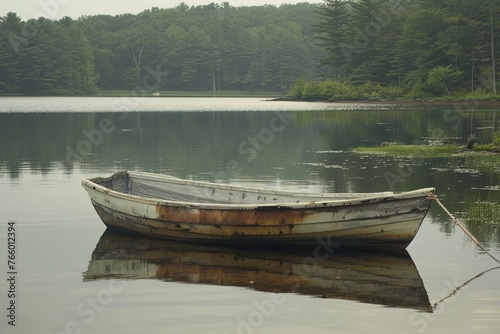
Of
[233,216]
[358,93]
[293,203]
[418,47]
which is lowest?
[358,93]

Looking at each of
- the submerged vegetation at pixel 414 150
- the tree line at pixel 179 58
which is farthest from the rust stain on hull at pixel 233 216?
the tree line at pixel 179 58

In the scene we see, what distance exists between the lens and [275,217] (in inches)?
649

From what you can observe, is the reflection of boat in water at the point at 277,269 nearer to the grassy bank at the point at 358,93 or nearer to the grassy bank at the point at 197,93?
the grassy bank at the point at 358,93

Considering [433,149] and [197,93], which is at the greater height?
[433,149]

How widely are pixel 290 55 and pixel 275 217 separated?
167577mm

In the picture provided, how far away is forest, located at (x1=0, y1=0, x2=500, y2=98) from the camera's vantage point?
335 ft

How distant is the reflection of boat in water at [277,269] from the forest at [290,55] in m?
81.1

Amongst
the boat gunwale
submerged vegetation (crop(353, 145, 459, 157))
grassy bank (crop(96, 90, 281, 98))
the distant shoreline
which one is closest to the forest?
the distant shoreline

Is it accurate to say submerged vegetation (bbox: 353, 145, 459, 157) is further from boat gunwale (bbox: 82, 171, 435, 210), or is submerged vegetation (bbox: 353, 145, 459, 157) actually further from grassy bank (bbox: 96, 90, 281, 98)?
grassy bank (bbox: 96, 90, 281, 98)

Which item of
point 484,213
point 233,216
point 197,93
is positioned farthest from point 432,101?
point 197,93

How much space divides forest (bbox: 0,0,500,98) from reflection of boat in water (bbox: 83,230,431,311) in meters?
81.1

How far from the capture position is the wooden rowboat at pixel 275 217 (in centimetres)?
1597

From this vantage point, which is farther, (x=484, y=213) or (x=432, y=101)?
(x=432, y=101)

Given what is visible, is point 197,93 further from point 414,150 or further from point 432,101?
point 414,150
